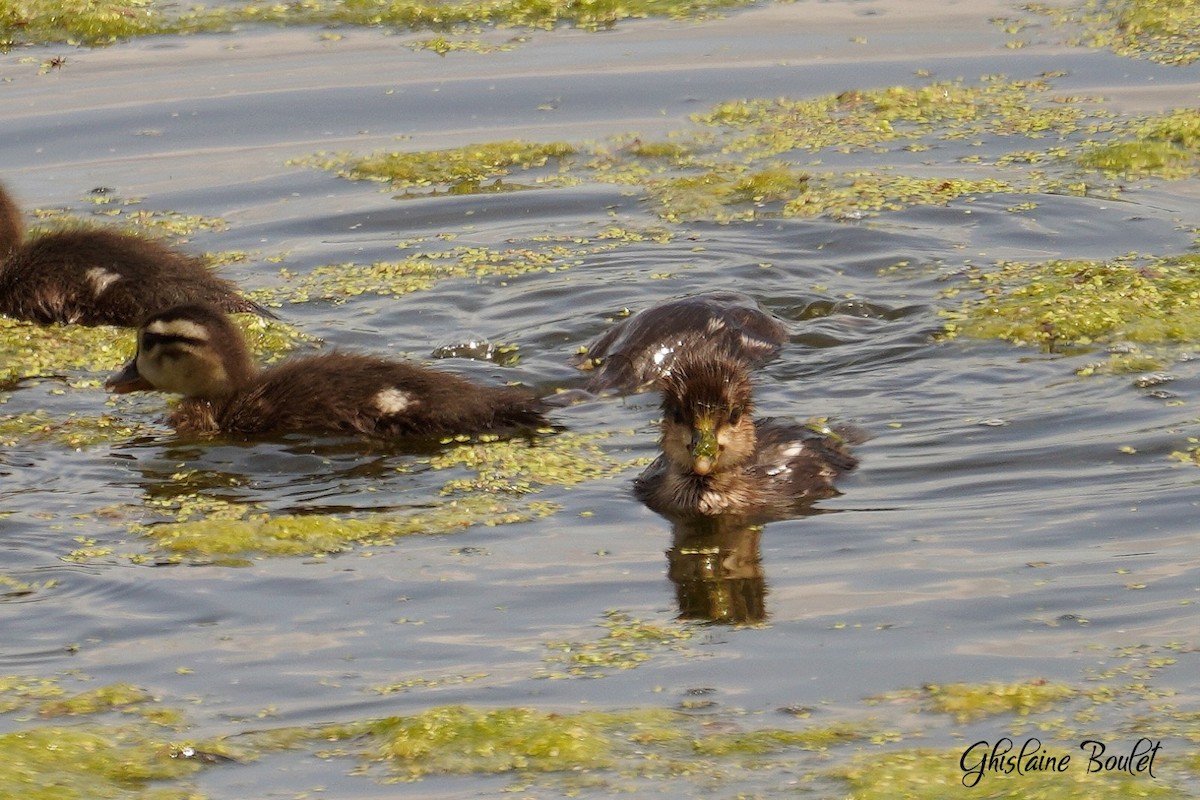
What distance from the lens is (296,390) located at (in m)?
7.79

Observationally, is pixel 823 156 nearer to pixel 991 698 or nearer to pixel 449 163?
pixel 449 163

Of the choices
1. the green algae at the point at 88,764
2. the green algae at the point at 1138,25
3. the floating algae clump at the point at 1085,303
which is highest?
the green algae at the point at 1138,25

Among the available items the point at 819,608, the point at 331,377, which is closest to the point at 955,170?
the point at 331,377

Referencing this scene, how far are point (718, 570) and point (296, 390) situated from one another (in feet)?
7.44

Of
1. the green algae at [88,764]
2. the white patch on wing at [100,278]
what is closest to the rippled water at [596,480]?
the green algae at [88,764]

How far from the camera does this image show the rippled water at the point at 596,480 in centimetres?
539

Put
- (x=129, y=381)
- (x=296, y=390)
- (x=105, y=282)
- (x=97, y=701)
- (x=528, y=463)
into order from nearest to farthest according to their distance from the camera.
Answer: (x=97, y=701) < (x=528, y=463) < (x=296, y=390) < (x=129, y=381) < (x=105, y=282)

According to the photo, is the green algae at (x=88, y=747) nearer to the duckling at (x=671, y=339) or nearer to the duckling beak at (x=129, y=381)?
the duckling beak at (x=129, y=381)

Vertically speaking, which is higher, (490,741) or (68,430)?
(68,430)

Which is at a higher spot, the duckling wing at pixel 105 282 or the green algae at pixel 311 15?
the green algae at pixel 311 15

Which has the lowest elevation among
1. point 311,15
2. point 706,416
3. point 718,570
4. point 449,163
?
point 718,570

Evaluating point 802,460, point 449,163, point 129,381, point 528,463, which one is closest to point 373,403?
point 528,463

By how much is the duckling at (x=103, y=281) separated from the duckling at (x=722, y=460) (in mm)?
2941

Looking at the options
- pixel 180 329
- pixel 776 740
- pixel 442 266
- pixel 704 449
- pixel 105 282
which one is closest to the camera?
pixel 776 740
